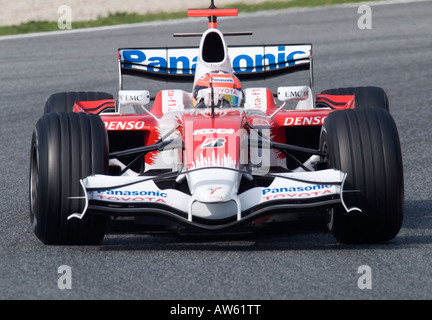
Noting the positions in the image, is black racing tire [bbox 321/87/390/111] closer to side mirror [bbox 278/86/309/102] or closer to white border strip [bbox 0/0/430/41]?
side mirror [bbox 278/86/309/102]

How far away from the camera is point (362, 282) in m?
6.32

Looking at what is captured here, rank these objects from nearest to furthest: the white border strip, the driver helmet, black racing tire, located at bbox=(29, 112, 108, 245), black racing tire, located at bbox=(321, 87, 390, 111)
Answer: black racing tire, located at bbox=(29, 112, 108, 245) < the driver helmet < black racing tire, located at bbox=(321, 87, 390, 111) < the white border strip

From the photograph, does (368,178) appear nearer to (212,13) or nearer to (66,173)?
(66,173)

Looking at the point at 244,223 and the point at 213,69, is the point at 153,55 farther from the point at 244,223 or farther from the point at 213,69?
the point at 244,223

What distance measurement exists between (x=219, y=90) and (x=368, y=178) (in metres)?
1.98

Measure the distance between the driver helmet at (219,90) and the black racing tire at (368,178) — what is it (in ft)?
5.12

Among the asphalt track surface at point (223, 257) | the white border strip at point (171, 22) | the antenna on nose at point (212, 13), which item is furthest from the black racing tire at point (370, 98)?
the white border strip at point (171, 22)

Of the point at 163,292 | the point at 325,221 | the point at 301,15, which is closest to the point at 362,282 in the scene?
the point at 163,292

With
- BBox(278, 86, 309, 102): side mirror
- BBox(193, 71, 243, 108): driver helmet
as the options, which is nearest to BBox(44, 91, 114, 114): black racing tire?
Result: BBox(193, 71, 243, 108): driver helmet

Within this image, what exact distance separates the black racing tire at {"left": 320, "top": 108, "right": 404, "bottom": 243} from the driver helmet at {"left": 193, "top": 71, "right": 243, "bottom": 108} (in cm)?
156

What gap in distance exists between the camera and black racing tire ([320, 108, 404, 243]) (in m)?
7.15

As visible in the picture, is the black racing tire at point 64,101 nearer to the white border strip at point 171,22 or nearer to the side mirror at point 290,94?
the side mirror at point 290,94

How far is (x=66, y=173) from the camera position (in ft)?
23.5
